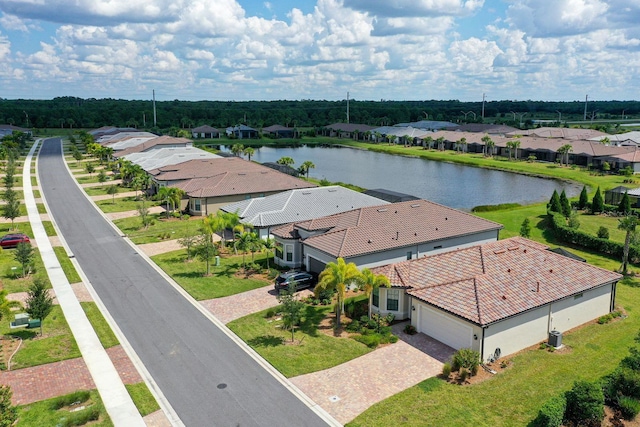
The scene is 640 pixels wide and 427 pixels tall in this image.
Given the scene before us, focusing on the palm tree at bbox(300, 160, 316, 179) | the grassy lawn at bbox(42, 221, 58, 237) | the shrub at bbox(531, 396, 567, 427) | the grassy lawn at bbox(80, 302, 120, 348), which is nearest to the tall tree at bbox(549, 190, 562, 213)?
the palm tree at bbox(300, 160, 316, 179)

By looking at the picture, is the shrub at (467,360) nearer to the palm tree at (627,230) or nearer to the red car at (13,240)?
the palm tree at (627,230)

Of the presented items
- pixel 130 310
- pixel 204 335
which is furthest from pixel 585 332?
pixel 130 310

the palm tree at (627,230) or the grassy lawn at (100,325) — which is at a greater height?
the palm tree at (627,230)

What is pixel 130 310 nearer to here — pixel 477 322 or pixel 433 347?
pixel 433 347

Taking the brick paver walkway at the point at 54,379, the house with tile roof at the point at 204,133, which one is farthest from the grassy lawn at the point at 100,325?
the house with tile roof at the point at 204,133

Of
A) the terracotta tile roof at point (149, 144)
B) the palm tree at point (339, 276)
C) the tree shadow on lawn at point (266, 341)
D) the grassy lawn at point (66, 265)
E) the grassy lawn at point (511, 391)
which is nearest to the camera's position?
the grassy lawn at point (511, 391)

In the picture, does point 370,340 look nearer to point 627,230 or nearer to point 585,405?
point 585,405

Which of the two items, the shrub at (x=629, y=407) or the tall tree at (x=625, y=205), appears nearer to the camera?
the shrub at (x=629, y=407)

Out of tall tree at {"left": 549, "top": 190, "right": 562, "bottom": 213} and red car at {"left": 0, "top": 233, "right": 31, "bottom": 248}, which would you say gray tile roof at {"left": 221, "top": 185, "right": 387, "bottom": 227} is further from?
tall tree at {"left": 549, "top": 190, "right": 562, "bottom": 213}
